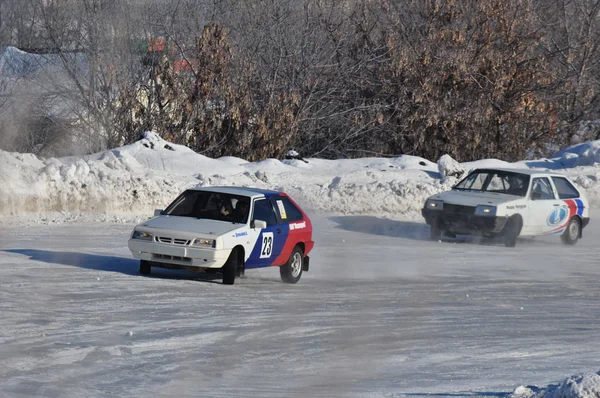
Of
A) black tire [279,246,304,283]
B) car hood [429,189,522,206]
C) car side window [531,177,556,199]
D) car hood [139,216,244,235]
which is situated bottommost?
black tire [279,246,304,283]

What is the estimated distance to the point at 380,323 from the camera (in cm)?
1277

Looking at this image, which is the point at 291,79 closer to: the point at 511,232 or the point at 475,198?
the point at 475,198

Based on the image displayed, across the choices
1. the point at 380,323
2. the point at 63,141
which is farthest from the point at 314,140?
the point at 380,323

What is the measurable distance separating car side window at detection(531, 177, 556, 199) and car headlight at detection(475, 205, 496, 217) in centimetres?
123

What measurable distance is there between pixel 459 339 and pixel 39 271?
668 centimetres

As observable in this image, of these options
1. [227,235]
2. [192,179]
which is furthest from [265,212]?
[192,179]

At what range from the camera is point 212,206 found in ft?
52.2

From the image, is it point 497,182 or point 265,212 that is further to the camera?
point 497,182

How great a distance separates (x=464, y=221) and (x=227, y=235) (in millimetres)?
7895

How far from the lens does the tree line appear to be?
33312 mm

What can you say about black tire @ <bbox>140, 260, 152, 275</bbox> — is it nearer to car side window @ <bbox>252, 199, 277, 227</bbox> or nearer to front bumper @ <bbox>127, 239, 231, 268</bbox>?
front bumper @ <bbox>127, 239, 231, 268</bbox>

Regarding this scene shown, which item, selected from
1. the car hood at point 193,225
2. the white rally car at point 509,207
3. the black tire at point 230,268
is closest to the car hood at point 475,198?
the white rally car at point 509,207

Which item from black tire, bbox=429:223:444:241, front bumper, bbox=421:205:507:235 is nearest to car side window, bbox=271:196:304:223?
front bumper, bbox=421:205:507:235

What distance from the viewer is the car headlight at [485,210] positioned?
21361mm
